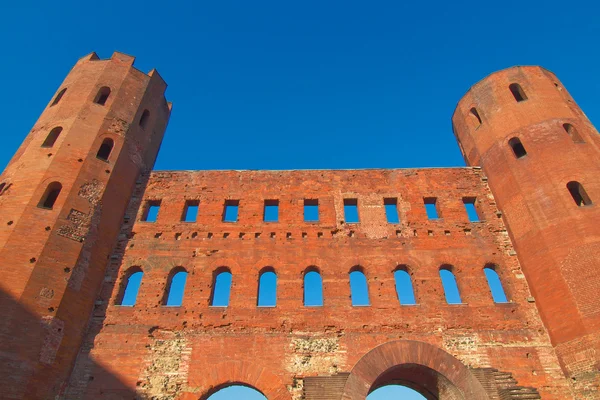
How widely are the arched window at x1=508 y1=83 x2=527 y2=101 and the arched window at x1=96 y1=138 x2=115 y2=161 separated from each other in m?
15.3

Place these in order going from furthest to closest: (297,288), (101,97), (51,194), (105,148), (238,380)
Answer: (101,97) < (105,148) < (51,194) < (297,288) < (238,380)

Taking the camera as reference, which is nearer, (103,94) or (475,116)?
(103,94)

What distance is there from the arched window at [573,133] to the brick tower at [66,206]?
1561 centimetres

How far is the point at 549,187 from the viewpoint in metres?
13.0

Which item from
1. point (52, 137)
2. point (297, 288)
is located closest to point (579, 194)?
point (297, 288)

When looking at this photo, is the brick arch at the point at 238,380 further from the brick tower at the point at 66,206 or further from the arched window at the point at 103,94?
the arched window at the point at 103,94

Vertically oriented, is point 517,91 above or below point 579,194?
above

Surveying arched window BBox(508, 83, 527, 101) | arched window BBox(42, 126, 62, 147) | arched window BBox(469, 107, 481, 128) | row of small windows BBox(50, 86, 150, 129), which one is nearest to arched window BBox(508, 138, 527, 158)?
arched window BBox(469, 107, 481, 128)

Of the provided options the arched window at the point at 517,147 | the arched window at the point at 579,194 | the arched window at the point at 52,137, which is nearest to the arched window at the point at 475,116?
the arched window at the point at 517,147

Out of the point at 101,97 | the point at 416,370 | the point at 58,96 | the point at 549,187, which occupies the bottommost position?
the point at 416,370

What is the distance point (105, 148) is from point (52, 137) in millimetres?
1668

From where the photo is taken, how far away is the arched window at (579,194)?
12.8m

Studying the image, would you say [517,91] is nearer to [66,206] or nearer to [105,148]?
[105,148]

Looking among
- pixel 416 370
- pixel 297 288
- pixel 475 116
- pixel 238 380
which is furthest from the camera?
pixel 475 116
